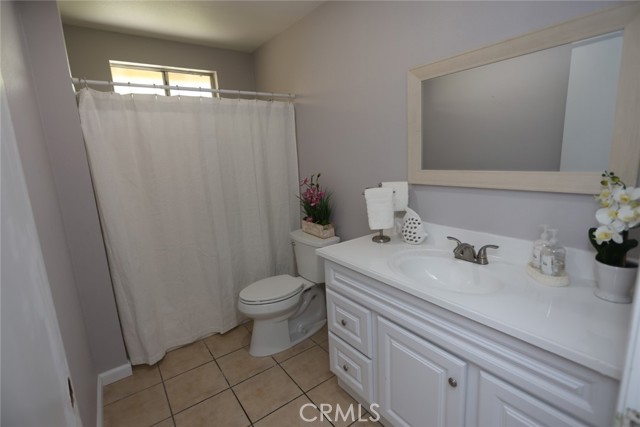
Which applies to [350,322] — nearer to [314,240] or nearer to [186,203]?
[314,240]

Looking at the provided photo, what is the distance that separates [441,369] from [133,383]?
1893 millimetres

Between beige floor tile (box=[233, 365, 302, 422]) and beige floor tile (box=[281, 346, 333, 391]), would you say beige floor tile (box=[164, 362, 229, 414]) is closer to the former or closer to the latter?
beige floor tile (box=[233, 365, 302, 422])

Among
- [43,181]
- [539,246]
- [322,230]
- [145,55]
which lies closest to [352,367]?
[322,230]

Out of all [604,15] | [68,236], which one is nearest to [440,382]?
[604,15]

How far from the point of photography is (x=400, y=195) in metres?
1.67

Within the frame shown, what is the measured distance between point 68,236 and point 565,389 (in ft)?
7.49

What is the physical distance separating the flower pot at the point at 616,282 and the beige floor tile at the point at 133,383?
7.63 feet

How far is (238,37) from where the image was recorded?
8.38 ft

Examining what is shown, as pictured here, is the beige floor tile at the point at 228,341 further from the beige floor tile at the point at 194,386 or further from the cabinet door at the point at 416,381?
the cabinet door at the point at 416,381

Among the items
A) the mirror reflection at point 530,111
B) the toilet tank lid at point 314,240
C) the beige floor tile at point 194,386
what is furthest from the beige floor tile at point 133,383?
the mirror reflection at point 530,111

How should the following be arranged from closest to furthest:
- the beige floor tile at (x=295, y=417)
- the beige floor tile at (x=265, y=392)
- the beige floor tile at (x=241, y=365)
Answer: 1. the beige floor tile at (x=295, y=417)
2. the beige floor tile at (x=265, y=392)
3. the beige floor tile at (x=241, y=365)

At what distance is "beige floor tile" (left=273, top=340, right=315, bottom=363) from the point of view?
206cm

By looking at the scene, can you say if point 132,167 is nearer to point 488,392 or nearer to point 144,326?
point 144,326

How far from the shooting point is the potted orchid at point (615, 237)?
0.89 metres
